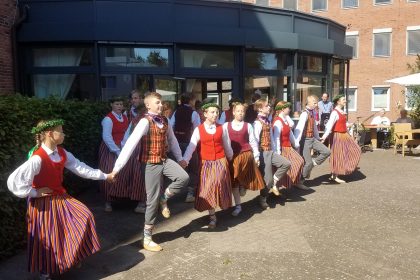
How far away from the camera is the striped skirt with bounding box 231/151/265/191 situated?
580 centimetres

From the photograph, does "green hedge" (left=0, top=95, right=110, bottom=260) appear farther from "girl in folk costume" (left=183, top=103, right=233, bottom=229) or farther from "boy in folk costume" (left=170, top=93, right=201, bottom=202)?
"girl in folk costume" (left=183, top=103, right=233, bottom=229)

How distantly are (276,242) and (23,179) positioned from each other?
2854 mm

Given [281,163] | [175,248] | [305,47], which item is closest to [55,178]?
[175,248]

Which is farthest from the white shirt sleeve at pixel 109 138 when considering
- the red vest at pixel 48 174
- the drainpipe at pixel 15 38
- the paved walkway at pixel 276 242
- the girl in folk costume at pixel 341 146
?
the drainpipe at pixel 15 38

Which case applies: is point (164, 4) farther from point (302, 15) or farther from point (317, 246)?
point (317, 246)

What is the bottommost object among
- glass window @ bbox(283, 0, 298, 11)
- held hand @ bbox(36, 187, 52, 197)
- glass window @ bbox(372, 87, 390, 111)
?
held hand @ bbox(36, 187, 52, 197)

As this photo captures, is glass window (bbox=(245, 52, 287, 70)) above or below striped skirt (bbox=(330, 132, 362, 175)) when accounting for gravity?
above

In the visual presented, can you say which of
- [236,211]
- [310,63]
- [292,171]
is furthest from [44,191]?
[310,63]

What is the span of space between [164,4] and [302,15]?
14.6 feet

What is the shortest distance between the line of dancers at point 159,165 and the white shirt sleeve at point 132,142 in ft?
0.03

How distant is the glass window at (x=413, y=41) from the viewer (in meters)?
24.5

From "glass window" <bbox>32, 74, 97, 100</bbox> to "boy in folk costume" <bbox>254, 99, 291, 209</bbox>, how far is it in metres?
5.24

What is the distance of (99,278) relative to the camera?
4.10m

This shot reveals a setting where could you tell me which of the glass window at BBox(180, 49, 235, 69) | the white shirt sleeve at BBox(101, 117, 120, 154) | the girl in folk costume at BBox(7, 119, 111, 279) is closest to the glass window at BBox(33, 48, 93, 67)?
the glass window at BBox(180, 49, 235, 69)
